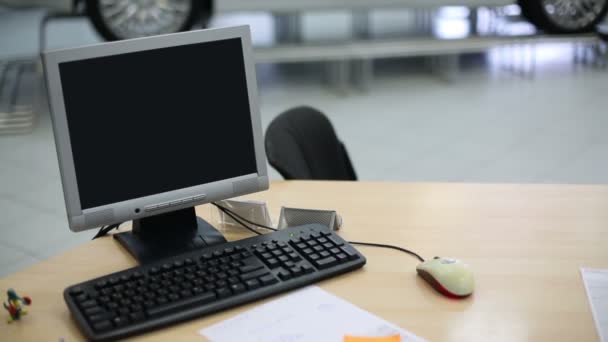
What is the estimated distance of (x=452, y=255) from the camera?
162 cm

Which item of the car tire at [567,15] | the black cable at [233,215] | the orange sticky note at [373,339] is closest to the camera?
the orange sticky note at [373,339]

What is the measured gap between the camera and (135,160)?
62.3 inches

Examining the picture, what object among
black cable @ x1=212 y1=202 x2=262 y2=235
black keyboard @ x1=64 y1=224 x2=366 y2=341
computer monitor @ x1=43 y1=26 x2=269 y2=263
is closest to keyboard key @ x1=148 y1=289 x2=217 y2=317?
black keyboard @ x1=64 y1=224 x2=366 y2=341

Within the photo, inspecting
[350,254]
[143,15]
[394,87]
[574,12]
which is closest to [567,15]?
[574,12]

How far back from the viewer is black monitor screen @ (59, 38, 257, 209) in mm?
1528

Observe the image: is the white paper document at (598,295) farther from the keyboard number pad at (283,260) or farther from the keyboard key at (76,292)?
the keyboard key at (76,292)

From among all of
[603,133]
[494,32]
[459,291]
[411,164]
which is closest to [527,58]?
[494,32]

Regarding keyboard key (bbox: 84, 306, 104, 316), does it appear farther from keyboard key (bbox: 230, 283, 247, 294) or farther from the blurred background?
the blurred background

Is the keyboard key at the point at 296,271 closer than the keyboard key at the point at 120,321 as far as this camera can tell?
No

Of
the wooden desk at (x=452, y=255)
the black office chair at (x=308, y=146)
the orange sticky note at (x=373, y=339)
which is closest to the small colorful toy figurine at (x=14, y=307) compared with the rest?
the wooden desk at (x=452, y=255)

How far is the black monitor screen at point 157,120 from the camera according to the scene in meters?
1.53

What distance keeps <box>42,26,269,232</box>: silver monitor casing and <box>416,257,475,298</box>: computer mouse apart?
1.36 feet

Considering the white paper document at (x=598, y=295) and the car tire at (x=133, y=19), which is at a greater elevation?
the car tire at (x=133, y=19)

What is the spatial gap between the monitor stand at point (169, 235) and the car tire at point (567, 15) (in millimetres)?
4064
